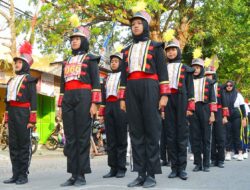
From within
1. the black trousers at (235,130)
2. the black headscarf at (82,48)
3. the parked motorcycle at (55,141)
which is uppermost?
the black headscarf at (82,48)

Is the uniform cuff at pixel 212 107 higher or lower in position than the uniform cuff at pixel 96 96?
lower

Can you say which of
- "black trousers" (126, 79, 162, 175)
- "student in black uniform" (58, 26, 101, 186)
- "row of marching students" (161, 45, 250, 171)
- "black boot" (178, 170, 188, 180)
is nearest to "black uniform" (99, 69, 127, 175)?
"row of marching students" (161, 45, 250, 171)

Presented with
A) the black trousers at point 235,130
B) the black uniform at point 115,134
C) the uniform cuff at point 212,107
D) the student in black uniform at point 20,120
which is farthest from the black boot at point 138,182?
the black trousers at point 235,130

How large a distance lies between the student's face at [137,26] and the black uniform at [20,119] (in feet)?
6.27

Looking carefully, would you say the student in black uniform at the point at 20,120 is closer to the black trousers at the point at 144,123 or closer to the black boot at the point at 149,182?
the black trousers at the point at 144,123

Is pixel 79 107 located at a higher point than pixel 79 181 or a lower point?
higher

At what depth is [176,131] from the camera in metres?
7.26

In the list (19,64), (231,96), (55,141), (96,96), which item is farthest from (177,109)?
(55,141)

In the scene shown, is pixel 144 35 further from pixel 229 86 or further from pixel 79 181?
pixel 229 86

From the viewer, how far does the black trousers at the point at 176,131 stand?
7152mm

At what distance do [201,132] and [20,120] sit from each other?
3.43 meters

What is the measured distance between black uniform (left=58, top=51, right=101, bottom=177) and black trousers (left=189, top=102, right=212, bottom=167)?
271 cm

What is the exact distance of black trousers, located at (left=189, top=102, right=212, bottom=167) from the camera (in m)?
8.44

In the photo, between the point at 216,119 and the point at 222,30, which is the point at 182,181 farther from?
the point at 222,30
